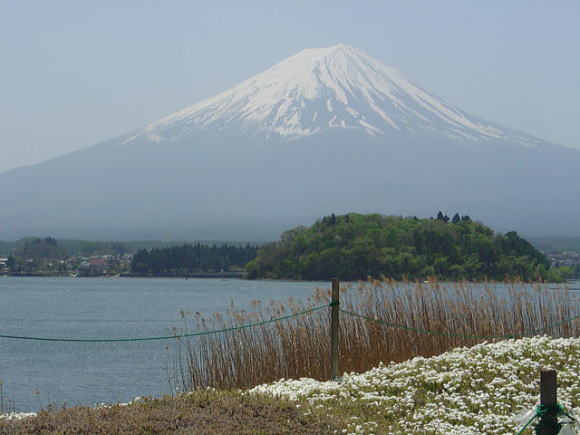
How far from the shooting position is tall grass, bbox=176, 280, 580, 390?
11.7 m

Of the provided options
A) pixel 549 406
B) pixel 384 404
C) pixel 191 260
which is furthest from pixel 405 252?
pixel 549 406

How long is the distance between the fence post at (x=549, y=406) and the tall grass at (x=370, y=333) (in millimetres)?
6151

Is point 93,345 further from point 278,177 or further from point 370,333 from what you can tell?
point 278,177

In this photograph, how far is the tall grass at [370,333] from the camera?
1169cm

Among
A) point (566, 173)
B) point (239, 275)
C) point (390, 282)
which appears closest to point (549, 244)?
point (239, 275)

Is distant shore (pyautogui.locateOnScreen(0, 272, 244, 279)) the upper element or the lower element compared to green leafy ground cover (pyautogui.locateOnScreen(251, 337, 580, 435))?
upper

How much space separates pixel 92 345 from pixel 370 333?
16.2 meters

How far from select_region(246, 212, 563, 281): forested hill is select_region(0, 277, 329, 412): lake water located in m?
2.46

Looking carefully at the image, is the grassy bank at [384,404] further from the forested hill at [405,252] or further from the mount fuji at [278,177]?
the mount fuji at [278,177]

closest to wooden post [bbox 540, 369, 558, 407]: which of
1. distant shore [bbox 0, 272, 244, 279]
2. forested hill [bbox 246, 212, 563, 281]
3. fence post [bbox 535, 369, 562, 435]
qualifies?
fence post [bbox 535, 369, 562, 435]

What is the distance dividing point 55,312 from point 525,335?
30709mm

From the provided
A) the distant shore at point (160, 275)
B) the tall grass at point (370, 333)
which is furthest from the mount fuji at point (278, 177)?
the tall grass at point (370, 333)

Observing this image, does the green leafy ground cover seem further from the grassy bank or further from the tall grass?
the tall grass

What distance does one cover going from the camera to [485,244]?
2100 inches
